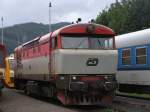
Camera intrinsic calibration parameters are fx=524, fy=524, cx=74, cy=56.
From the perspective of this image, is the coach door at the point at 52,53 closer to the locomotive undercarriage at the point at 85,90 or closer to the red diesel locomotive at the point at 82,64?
the red diesel locomotive at the point at 82,64

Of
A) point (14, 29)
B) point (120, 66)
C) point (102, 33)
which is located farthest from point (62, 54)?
point (14, 29)

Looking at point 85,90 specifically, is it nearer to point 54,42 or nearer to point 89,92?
point 89,92

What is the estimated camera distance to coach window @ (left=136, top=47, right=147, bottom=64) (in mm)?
23388

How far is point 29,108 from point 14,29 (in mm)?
121915

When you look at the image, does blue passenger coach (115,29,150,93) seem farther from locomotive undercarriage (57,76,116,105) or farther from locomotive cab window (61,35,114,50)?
locomotive undercarriage (57,76,116,105)

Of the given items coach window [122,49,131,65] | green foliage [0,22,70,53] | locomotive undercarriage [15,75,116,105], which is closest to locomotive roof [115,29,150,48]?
coach window [122,49,131,65]

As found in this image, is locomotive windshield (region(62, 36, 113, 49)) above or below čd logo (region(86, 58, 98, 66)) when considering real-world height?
above

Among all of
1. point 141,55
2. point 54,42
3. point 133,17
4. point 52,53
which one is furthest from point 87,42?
point 133,17

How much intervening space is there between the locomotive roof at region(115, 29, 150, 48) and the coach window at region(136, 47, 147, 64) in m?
0.32

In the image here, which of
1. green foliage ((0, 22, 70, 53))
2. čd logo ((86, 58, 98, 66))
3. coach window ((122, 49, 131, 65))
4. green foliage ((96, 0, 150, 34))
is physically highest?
green foliage ((0, 22, 70, 53))

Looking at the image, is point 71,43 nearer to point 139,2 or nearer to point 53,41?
point 53,41

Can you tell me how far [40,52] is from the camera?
2394 cm

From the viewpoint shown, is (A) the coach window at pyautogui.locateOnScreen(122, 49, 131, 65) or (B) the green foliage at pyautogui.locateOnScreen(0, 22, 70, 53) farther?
(B) the green foliage at pyautogui.locateOnScreen(0, 22, 70, 53)

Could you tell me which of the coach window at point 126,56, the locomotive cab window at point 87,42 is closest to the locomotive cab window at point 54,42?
the locomotive cab window at point 87,42
